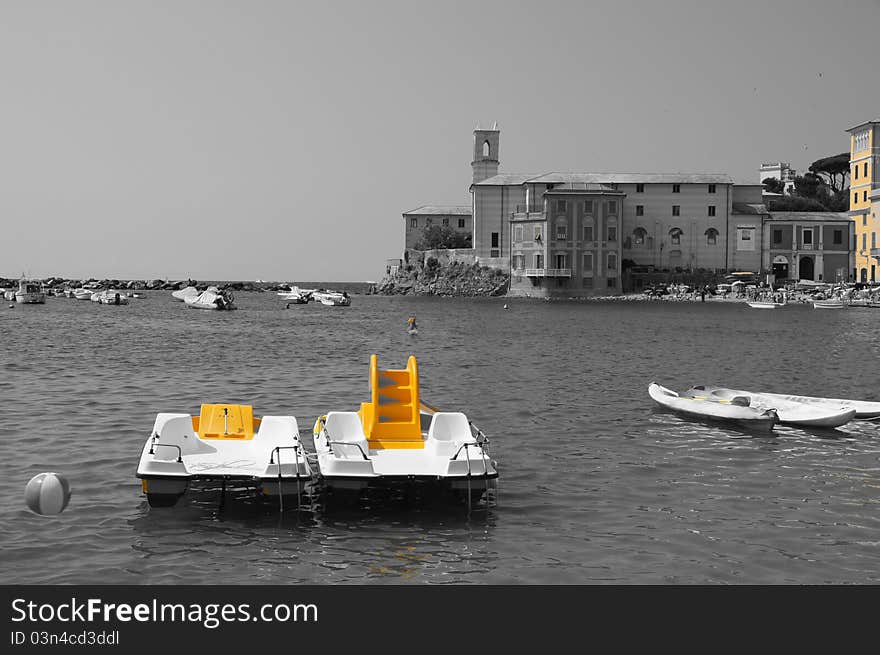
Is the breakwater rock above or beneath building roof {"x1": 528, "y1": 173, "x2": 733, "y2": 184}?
beneath

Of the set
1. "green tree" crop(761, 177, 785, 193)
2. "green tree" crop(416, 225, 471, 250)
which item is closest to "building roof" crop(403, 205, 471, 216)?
"green tree" crop(416, 225, 471, 250)

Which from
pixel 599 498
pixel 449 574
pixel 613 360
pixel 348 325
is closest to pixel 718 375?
pixel 613 360

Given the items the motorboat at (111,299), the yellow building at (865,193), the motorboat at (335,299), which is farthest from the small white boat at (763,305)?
the motorboat at (111,299)

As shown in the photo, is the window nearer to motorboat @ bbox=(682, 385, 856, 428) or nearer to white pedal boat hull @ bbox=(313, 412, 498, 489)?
motorboat @ bbox=(682, 385, 856, 428)

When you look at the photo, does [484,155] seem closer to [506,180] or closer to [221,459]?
[506,180]

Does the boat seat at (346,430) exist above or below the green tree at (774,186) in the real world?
below

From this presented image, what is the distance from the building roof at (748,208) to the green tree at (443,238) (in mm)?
35949

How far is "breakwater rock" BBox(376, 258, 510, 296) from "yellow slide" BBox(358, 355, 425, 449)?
102 metres

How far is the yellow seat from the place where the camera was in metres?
14.5

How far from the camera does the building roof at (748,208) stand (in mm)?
114312

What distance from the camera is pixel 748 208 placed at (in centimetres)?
11575

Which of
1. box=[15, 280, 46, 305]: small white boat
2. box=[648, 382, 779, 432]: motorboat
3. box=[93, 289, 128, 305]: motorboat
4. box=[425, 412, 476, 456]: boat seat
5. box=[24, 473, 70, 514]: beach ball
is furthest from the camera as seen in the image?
box=[93, 289, 128, 305]: motorboat

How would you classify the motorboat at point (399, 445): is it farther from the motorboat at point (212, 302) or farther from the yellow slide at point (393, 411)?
the motorboat at point (212, 302)

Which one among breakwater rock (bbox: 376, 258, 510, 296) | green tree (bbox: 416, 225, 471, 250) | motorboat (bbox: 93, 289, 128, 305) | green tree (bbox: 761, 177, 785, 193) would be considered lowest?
motorboat (bbox: 93, 289, 128, 305)
